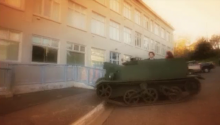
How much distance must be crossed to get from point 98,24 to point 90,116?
608 centimetres

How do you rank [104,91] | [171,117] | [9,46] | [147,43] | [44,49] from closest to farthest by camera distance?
[171,117], [9,46], [104,91], [44,49], [147,43]

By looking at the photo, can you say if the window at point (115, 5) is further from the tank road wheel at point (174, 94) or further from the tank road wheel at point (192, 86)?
the tank road wheel at point (192, 86)

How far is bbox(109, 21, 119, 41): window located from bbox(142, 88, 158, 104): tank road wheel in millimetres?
3770

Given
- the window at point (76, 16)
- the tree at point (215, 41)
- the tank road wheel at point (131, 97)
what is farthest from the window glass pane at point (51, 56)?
the tree at point (215, 41)

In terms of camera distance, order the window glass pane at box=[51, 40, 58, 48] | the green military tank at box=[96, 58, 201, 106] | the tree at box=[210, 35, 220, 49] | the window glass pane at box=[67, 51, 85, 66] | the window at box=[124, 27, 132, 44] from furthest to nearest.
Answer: the window at box=[124, 27, 132, 44] < the window glass pane at box=[67, 51, 85, 66] < the window glass pane at box=[51, 40, 58, 48] < the green military tank at box=[96, 58, 201, 106] < the tree at box=[210, 35, 220, 49]

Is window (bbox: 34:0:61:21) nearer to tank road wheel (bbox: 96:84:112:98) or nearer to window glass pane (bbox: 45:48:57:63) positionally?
window glass pane (bbox: 45:48:57:63)

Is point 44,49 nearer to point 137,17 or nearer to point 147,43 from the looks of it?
point 137,17

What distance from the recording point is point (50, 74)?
26.1 feet

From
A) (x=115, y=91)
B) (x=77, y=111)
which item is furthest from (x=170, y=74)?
(x=77, y=111)

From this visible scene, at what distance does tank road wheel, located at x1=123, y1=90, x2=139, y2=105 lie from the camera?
6.39m

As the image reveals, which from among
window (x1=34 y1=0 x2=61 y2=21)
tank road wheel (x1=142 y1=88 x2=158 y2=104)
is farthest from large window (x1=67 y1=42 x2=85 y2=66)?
tank road wheel (x1=142 y1=88 x2=158 y2=104)

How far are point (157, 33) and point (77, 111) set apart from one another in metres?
6.93

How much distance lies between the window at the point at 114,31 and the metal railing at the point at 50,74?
2149mm

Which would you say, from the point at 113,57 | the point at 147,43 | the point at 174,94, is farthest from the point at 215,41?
the point at 147,43
